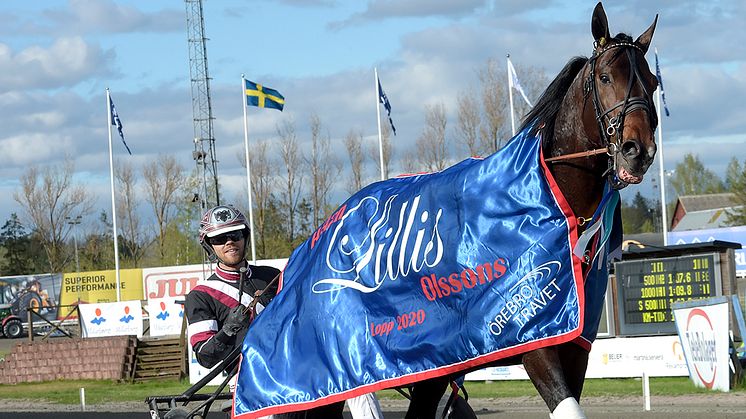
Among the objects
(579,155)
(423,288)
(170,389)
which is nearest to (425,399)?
(423,288)

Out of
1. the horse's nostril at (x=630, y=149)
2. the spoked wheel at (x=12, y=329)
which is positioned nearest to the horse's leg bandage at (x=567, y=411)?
the horse's nostril at (x=630, y=149)

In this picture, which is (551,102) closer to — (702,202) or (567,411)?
(567,411)

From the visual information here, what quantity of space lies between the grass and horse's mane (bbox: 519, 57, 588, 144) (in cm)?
965

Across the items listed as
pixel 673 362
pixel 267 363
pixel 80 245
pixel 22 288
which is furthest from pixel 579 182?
pixel 80 245

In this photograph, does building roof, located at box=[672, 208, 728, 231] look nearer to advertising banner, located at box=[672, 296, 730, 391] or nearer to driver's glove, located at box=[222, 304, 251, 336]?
advertising banner, located at box=[672, 296, 730, 391]

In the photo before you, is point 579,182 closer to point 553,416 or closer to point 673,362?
point 553,416

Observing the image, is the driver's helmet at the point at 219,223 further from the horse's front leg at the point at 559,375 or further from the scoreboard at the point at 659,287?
the scoreboard at the point at 659,287

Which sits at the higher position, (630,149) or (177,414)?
(630,149)

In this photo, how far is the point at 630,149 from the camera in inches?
165

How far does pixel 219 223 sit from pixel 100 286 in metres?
39.1

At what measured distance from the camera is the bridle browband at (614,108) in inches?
168

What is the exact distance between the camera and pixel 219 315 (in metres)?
5.65

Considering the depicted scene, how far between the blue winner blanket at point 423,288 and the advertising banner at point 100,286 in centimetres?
3747

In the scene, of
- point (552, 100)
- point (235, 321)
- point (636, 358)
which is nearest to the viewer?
point (552, 100)
